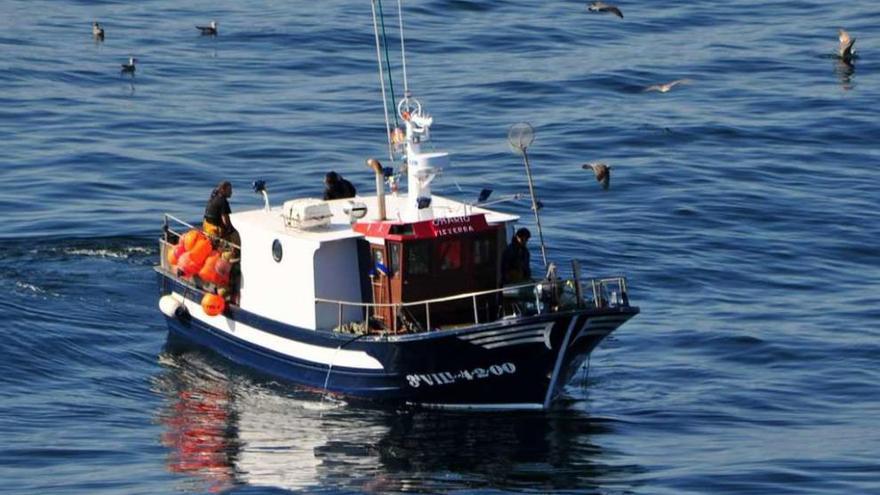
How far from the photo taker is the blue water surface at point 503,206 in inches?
1074

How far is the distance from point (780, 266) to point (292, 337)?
494 inches

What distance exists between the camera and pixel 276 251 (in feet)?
98.4

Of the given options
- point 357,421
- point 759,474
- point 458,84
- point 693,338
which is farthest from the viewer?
point 458,84

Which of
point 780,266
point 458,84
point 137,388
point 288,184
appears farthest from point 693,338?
point 458,84

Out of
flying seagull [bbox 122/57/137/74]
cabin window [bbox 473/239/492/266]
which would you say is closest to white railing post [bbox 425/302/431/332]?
cabin window [bbox 473/239/492/266]

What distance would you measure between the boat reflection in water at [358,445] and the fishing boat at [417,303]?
0.52 meters

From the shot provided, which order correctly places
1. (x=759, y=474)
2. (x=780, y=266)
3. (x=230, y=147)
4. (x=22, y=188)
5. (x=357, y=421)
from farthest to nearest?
(x=230, y=147)
(x=22, y=188)
(x=780, y=266)
(x=357, y=421)
(x=759, y=474)

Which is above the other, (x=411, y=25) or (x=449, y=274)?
(x=411, y=25)

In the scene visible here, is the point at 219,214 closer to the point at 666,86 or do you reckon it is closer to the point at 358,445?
the point at 358,445

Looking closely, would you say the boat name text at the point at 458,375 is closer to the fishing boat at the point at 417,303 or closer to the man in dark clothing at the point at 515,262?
the fishing boat at the point at 417,303

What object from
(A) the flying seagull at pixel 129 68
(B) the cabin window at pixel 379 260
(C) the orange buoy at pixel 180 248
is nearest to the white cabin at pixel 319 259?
(B) the cabin window at pixel 379 260

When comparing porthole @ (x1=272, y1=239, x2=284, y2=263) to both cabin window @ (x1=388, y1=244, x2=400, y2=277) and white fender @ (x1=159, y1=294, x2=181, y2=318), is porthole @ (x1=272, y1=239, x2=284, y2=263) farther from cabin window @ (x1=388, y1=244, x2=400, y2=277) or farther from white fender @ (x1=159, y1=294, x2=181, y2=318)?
white fender @ (x1=159, y1=294, x2=181, y2=318)

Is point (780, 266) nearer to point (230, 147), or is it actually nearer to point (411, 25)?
point (230, 147)

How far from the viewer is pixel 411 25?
6331cm
